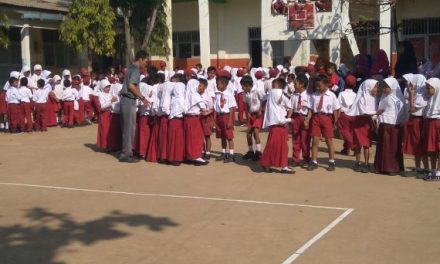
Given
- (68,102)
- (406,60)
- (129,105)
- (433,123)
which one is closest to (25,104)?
(68,102)

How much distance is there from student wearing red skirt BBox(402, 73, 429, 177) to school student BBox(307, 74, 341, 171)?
3.61 ft

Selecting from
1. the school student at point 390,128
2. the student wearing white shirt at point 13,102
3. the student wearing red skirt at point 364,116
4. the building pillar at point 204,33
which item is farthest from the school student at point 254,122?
the building pillar at point 204,33

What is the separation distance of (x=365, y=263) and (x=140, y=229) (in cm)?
236

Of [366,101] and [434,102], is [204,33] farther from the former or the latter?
[434,102]

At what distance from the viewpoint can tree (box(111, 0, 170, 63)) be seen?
23281 mm

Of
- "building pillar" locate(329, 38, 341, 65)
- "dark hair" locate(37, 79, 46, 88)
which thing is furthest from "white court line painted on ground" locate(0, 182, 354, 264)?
"building pillar" locate(329, 38, 341, 65)

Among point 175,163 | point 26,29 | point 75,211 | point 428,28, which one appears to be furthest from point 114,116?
point 428,28

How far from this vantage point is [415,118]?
29.5ft

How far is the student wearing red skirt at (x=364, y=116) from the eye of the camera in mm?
9336

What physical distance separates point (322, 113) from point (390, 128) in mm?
1063

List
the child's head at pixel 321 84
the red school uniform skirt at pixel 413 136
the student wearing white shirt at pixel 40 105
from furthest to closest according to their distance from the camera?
the student wearing white shirt at pixel 40 105 < the child's head at pixel 321 84 < the red school uniform skirt at pixel 413 136

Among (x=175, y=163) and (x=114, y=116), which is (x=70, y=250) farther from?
(x=114, y=116)

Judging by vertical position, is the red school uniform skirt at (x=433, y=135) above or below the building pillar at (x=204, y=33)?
below

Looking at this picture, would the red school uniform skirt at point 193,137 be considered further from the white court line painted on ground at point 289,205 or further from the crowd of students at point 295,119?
the white court line painted on ground at point 289,205
